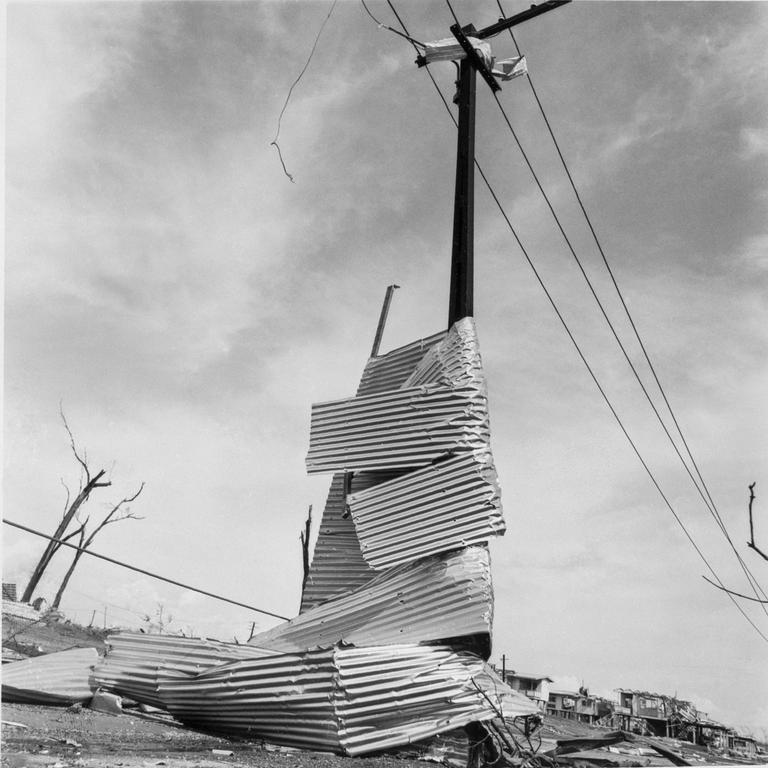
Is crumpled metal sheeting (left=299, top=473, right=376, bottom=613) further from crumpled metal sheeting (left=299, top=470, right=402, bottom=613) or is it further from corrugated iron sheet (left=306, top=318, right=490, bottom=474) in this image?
corrugated iron sheet (left=306, top=318, right=490, bottom=474)

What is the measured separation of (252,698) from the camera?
16.3 ft

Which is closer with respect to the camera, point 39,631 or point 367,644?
point 367,644

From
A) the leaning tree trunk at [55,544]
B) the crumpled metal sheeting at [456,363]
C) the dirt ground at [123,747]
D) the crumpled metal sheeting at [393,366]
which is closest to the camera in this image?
the dirt ground at [123,747]

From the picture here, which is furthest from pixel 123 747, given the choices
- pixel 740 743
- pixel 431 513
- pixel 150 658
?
pixel 740 743

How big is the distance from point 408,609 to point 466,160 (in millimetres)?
4206

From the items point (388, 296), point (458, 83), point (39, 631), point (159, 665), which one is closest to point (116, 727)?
point (159, 665)

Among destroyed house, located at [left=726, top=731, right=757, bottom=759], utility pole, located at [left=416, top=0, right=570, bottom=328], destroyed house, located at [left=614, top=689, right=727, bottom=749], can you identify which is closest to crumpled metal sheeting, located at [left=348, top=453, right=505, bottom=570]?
utility pole, located at [left=416, top=0, right=570, bottom=328]

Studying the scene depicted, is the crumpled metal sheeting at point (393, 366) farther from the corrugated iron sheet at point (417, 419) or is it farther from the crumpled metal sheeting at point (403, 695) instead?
the crumpled metal sheeting at point (403, 695)

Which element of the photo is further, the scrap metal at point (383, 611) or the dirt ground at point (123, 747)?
the scrap metal at point (383, 611)

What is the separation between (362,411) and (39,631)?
1418 cm

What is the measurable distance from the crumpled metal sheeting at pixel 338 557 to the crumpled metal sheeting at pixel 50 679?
1715mm

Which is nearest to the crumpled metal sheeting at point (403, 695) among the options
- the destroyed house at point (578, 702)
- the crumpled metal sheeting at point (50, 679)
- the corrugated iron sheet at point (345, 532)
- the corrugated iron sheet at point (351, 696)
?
the corrugated iron sheet at point (351, 696)

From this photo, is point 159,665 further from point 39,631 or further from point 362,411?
point 39,631

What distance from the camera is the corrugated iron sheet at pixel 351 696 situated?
4.73 metres
